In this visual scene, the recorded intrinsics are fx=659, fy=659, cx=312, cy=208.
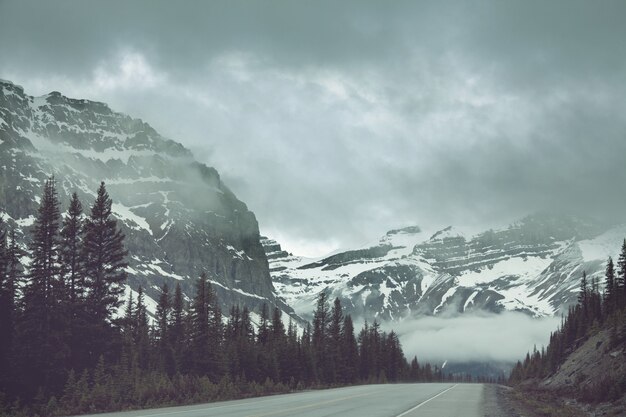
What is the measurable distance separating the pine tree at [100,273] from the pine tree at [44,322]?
2.23 meters

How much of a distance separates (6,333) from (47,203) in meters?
9.09

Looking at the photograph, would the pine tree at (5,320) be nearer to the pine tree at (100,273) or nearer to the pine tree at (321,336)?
the pine tree at (100,273)

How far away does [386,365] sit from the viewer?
465 ft

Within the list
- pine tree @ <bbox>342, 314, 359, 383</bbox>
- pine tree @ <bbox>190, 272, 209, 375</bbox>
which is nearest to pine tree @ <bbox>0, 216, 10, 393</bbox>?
pine tree @ <bbox>190, 272, 209, 375</bbox>

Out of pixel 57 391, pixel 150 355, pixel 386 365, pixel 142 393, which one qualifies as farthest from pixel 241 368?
pixel 386 365

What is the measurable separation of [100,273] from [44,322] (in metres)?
5.72

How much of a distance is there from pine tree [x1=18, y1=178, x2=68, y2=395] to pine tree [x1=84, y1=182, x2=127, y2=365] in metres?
2.23

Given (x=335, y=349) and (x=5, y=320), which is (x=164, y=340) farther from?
(x=5, y=320)

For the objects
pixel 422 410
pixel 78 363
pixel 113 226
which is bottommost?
pixel 422 410

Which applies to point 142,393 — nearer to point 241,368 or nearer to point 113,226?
point 113,226

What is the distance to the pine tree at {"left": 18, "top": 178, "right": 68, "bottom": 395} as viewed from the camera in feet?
135

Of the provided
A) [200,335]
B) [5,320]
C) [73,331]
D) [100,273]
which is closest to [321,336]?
[200,335]

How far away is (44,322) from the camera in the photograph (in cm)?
4244

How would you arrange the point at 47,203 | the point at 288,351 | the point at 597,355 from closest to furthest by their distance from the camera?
the point at 47,203
the point at 597,355
the point at 288,351
